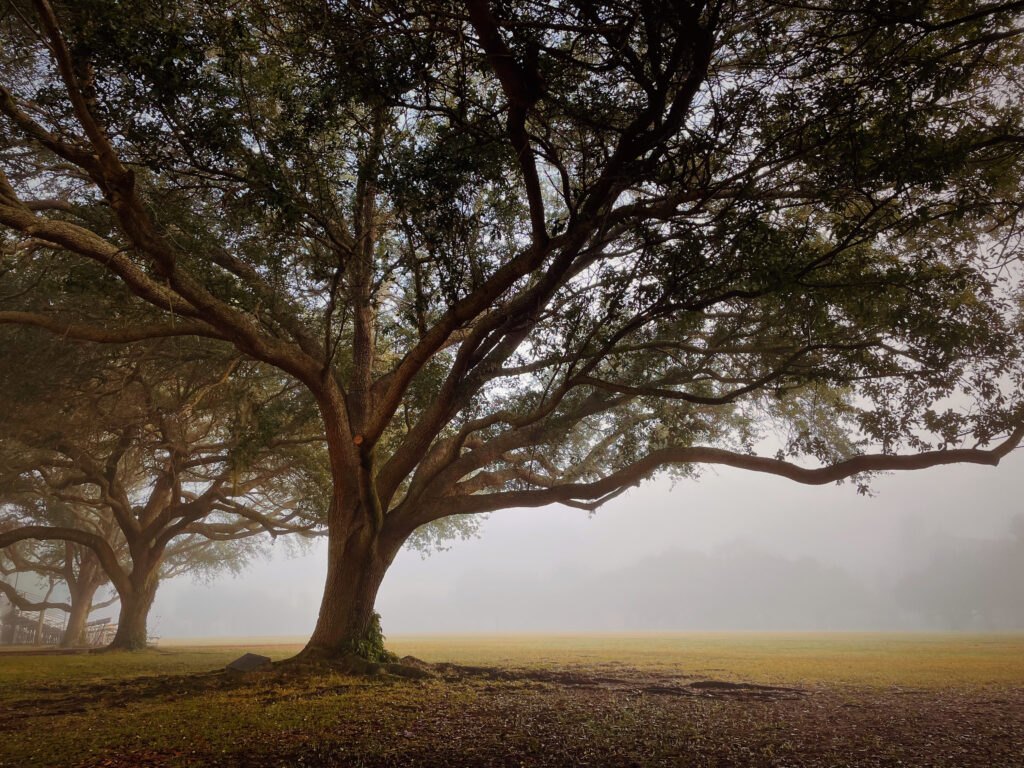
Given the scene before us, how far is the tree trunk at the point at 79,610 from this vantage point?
20375mm

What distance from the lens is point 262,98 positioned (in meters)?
6.90

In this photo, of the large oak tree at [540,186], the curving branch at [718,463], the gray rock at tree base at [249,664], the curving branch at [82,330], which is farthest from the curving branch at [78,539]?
the curving branch at [718,463]

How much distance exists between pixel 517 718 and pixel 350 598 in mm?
3965

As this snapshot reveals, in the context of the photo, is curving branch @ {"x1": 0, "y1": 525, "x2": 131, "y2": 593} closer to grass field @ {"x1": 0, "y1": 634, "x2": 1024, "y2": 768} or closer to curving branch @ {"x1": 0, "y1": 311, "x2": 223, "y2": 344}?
grass field @ {"x1": 0, "y1": 634, "x2": 1024, "y2": 768}

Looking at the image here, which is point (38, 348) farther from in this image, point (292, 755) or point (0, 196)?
point (292, 755)

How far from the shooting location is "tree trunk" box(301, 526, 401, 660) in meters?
8.20

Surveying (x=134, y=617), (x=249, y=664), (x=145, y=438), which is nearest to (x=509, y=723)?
(x=249, y=664)

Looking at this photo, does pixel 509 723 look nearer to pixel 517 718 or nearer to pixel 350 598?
pixel 517 718

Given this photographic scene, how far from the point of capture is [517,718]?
534 centimetres

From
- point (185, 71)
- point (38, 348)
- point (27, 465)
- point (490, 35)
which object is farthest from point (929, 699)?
point (27, 465)

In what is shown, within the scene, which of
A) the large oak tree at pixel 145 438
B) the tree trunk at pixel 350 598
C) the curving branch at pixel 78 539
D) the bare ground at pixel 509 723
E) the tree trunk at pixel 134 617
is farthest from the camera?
the tree trunk at pixel 134 617

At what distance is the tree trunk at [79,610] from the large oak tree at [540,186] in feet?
56.8

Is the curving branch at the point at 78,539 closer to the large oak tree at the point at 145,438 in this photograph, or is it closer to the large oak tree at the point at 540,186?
the large oak tree at the point at 145,438

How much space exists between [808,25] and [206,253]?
6.86 m
